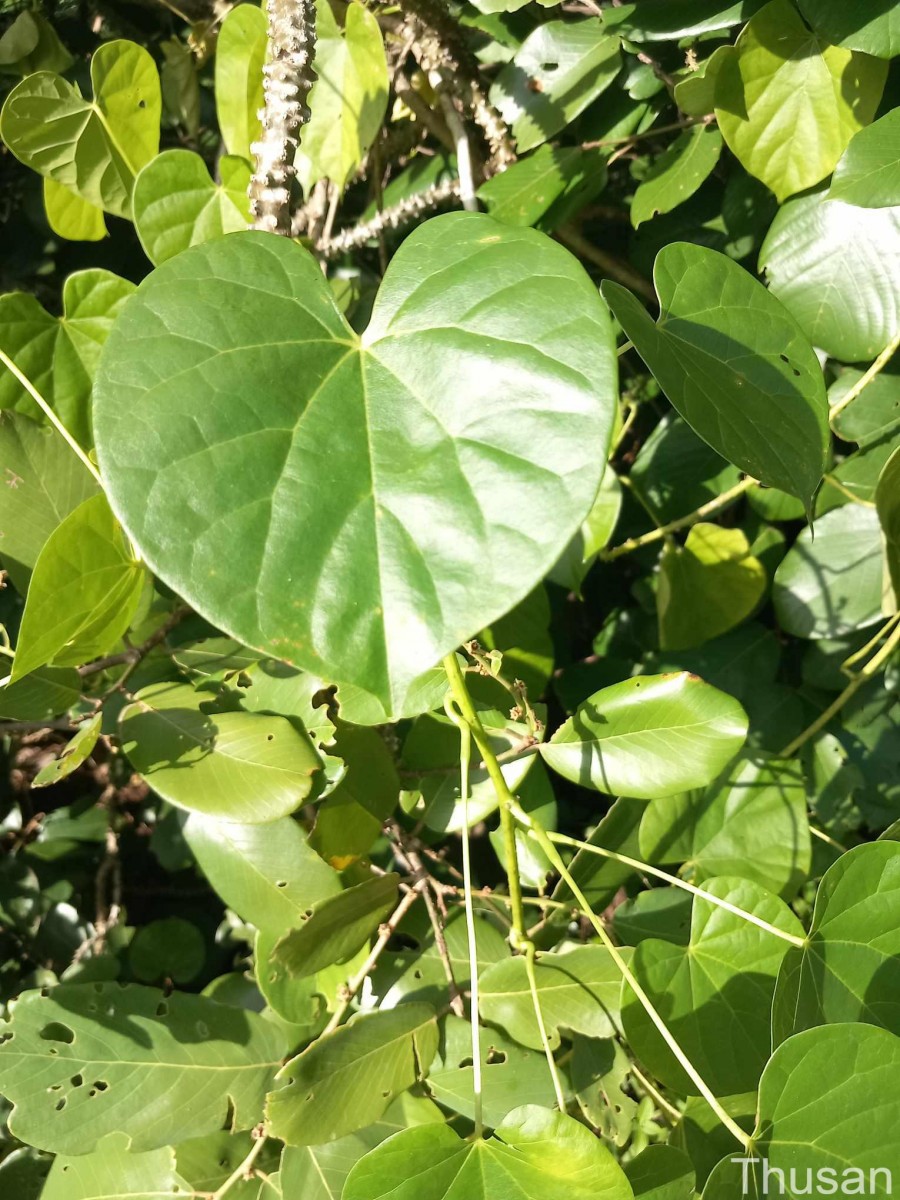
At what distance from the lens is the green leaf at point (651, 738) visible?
0.72m

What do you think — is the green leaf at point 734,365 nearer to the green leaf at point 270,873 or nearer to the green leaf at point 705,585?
the green leaf at point 705,585

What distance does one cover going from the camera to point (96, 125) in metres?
0.86

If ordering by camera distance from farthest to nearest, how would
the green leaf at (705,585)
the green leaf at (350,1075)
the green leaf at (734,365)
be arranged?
the green leaf at (705,585), the green leaf at (350,1075), the green leaf at (734,365)

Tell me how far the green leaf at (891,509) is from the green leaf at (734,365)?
0.52 ft

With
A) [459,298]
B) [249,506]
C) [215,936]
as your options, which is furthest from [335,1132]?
[215,936]

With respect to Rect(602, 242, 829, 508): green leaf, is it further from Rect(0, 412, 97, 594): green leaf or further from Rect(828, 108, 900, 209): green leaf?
Rect(0, 412, 97, 594): green leaf

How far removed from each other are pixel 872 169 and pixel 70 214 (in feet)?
2.64

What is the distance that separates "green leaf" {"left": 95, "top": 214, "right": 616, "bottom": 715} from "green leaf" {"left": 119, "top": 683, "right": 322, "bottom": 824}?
0.28 meters

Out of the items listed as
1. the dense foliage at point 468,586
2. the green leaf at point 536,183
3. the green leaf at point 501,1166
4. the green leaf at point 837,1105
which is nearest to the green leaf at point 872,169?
the dense foliage at point 468,586

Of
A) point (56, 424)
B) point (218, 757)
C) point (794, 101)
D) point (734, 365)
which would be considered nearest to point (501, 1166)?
point (218, 757)

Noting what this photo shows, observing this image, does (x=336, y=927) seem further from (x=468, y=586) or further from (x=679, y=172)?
(x=679, y=172)

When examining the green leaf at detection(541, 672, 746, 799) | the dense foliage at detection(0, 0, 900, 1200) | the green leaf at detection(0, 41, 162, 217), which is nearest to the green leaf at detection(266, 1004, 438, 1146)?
the dense foliage at detection(0, 0, 900, 1200)

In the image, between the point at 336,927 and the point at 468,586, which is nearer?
the point at 468,586

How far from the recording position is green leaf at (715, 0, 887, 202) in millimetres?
802
